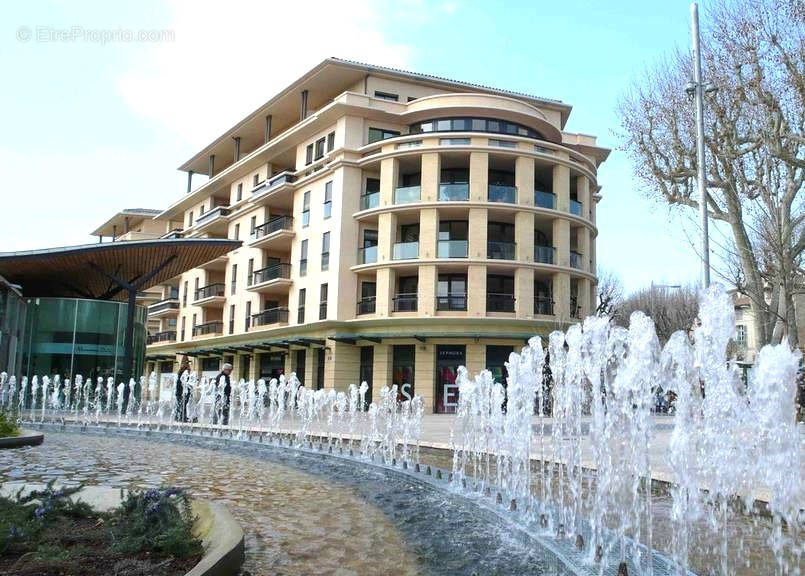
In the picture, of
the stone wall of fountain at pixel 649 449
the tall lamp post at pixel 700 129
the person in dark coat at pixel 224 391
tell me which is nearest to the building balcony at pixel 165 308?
the person in dark coat at pixel 224 391

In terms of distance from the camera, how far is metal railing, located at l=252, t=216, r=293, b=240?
3931cm

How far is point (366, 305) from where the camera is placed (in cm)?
3434

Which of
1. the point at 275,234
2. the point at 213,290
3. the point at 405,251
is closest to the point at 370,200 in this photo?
the point at 405,251

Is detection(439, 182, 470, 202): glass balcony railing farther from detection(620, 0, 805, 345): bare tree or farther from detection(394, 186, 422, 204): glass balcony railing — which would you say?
detection(620, 0, 805, 345): bare tree

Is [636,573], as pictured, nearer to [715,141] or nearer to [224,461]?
[224,461]

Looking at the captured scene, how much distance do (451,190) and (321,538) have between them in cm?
2779

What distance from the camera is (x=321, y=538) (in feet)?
20.1

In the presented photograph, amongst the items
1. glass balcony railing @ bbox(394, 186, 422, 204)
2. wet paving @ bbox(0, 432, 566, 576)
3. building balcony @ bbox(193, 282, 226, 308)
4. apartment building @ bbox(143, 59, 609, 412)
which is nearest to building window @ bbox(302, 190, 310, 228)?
apartment building @ bbox(143, 59, 609, 412)

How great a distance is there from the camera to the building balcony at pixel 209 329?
46.2 metres

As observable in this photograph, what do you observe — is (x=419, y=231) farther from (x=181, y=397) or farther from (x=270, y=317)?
(x=181, y=397)

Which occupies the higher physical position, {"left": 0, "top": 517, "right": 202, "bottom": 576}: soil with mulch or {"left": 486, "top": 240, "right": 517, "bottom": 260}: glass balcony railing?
{"left": 486, "top": 240, "right": 517, "bottom": 260}: glass balcony railing

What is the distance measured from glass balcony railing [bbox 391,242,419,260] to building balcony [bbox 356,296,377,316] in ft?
7.94

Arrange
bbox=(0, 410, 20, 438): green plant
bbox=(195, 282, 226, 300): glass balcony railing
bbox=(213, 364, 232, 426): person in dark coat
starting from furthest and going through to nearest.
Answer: bbox=(195, 282, 226, 300): glass balcony railing < bbox=(213, 364, 232, 426): person in dark coat < bbox=(0, 410, 20, 438): green plant

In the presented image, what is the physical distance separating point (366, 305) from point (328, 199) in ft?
20.0
